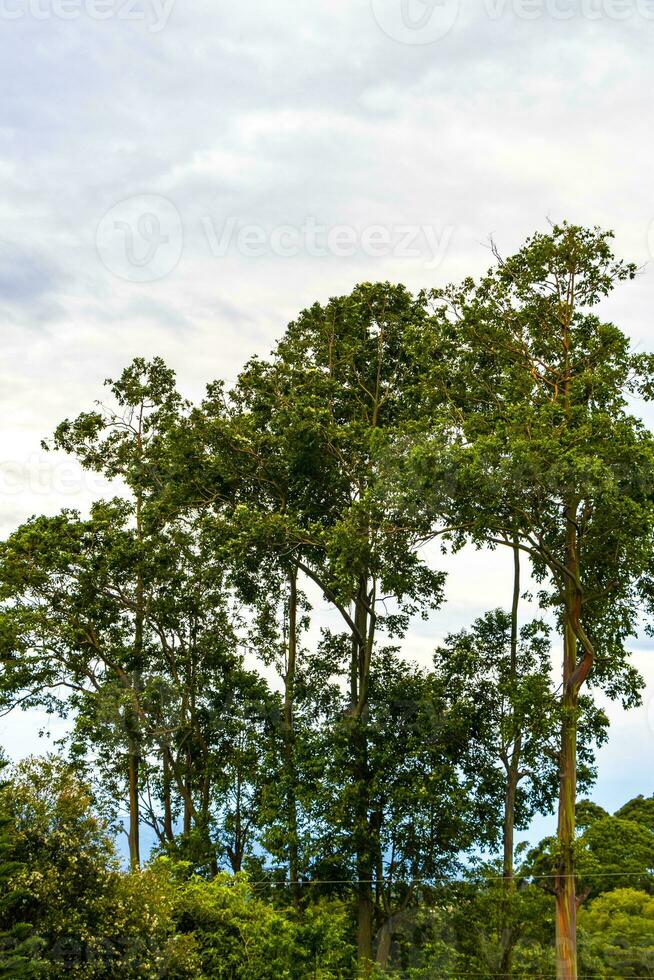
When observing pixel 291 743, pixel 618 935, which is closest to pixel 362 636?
pixel 291 743

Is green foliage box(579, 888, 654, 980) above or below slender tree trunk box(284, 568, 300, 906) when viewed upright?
below

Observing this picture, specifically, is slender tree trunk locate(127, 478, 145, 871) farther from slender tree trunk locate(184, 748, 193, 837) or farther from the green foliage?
the green foliage

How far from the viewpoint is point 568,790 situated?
73.9 feet

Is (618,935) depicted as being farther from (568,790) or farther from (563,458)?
(563,458)

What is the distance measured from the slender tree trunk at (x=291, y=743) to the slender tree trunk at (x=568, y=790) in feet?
19.0

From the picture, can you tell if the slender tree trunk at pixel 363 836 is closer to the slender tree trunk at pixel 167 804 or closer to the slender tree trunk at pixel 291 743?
the slender tree trunk at pixel 291 743

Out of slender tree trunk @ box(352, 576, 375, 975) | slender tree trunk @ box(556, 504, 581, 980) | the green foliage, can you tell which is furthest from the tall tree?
the green foliage

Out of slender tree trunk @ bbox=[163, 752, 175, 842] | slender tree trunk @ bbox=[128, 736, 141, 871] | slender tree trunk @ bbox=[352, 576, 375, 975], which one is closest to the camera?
slender tree trunk @ bbox=[352, 576, 375, 975]

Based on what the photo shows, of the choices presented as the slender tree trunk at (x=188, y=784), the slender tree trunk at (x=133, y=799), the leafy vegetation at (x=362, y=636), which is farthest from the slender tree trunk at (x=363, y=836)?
the slender tree trunk at (x=133, y=799)

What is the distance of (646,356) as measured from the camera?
22859 millimetres

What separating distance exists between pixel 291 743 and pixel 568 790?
682 cm

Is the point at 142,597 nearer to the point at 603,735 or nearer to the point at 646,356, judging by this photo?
the point at 603,735

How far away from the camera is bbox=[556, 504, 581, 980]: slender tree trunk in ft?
70.9

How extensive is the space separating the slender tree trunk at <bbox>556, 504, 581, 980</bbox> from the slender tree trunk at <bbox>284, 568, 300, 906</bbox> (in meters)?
5.80
